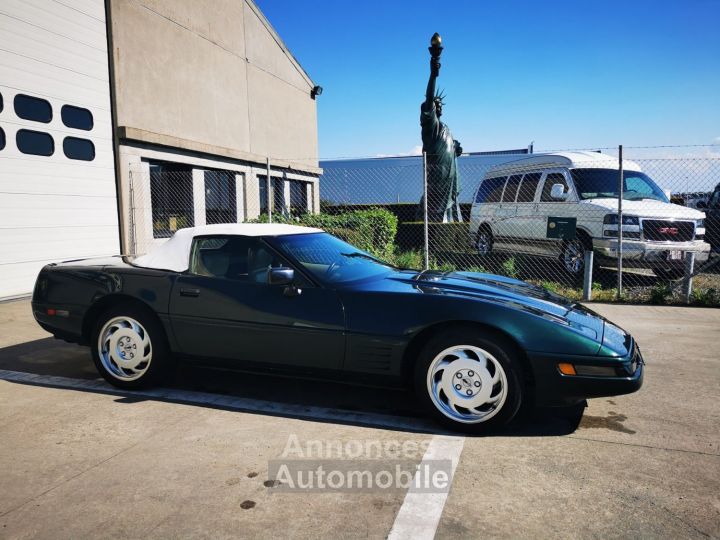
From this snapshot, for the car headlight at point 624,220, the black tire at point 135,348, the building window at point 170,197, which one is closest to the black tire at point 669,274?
the car headlight at point 624,220

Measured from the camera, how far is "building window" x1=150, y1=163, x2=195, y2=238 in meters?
11.4

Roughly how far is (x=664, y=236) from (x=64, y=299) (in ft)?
26.2

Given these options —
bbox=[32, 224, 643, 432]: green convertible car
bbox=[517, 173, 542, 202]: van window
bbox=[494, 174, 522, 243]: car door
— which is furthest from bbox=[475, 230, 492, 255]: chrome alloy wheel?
bbox=[32, 224, 643, 432]: green convertible car

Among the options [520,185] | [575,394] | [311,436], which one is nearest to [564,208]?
[520,185]

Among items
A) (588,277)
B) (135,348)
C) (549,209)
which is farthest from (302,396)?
(549,209)

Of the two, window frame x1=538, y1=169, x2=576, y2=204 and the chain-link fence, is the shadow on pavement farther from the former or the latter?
window frame x1=538, y1=169, x2=576, y2=204

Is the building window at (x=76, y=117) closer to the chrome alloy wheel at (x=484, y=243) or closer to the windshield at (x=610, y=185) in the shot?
the chrome alloy wheel at (x=484, y=243)

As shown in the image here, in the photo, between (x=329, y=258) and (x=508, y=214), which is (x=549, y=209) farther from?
(x=329, y=258)

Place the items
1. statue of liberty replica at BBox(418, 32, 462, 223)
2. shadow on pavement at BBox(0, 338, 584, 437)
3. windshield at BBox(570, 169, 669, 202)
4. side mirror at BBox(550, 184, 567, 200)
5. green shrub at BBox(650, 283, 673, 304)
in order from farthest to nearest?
1. statue of liberty replica at BBox(418, 32, 462, 223)
2. windshield at BBox(570, 169, 669, 202)
3. side mirror at BBox(550, 184, 567, 200)
4. green shrub at BBox(650, 283, 673, 304)
5. shadow on pavement at BBox(0, 338, 584, 437)

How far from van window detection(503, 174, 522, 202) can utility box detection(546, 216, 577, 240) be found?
223cm

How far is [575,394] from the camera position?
3.09 meters

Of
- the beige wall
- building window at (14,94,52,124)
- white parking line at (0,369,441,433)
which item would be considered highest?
the beige wall

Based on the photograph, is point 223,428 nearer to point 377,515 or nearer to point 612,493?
point 377,515

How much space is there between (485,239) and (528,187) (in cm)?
160
